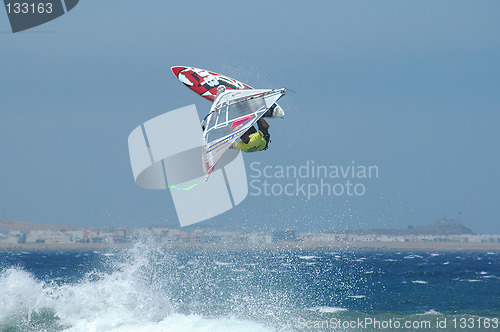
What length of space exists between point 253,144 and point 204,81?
480cm

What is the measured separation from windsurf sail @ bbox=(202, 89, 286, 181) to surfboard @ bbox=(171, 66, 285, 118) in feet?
8.60

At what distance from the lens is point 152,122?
1819cm

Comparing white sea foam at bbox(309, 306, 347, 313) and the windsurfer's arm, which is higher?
the windsurfer's arm

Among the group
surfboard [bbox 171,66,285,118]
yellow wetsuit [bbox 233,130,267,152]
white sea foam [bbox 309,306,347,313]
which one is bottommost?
white sea foam [bbox 309,306,347,313]

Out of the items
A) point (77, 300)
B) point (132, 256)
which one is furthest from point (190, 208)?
point (77, 300)

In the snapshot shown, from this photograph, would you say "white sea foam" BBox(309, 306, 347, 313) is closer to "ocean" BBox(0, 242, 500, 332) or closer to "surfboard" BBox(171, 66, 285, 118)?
"ocean" BBox(0, 242, 500, 332)

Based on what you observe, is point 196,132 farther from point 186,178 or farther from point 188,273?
point 188,273

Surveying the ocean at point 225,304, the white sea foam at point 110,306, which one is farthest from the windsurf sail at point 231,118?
the white sea foam at point 110,306

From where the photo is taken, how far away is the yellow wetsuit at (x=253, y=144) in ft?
54.7

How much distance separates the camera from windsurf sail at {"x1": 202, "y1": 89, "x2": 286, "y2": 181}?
51.5 feet

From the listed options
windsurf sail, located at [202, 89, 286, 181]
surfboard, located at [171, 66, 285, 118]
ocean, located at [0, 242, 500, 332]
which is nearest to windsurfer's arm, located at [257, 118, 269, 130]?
windsurf sail, located at [202, 89, 286, 181]

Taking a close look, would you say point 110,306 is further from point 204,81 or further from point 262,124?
point 262,124

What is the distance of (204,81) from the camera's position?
20719 millimetres

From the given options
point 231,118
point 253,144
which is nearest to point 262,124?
point 253,144
